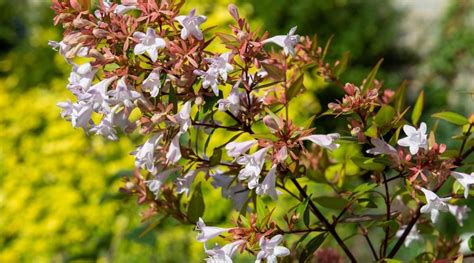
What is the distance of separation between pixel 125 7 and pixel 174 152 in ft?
0.70

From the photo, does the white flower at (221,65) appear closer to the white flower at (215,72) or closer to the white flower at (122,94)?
the white flower at (215,72)

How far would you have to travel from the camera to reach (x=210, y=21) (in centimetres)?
453

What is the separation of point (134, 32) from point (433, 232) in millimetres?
699

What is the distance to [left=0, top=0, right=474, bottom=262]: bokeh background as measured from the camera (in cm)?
453

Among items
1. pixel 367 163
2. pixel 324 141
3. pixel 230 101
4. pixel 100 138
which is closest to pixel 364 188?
pixel 367 163

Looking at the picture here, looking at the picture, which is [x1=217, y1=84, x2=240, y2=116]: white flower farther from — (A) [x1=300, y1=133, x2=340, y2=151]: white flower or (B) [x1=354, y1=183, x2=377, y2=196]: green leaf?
(B) [x1=354, y1=183, x2=377, y2=196]: green leaf

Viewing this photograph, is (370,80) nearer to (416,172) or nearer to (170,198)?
(416,172)

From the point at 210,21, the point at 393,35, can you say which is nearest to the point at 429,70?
the point at 393,35

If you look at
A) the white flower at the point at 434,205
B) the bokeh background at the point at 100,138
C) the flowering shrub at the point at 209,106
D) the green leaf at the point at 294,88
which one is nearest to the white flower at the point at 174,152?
the flowering shrub at the point at 209,106

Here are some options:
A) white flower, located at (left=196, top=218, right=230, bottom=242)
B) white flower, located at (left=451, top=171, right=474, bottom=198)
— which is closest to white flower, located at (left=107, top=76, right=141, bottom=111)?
white flower, located at (left=196, top=218, right=230, bottom=242)

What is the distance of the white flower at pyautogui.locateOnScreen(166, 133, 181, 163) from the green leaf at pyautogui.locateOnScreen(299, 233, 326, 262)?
0.86ft

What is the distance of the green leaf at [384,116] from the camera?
1.07 meters

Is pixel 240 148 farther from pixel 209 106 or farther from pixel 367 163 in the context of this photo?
pixel 367 163

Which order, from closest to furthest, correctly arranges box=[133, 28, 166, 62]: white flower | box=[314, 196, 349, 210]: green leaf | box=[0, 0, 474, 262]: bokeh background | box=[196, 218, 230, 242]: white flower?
box=[133, 28, 166, 62]: white flower < box=[196, 218, 230, 242]: white flower < box=[314, 196, 349, 210]: green leaf < box=[0, 0, 474, 262]: bokeh background
